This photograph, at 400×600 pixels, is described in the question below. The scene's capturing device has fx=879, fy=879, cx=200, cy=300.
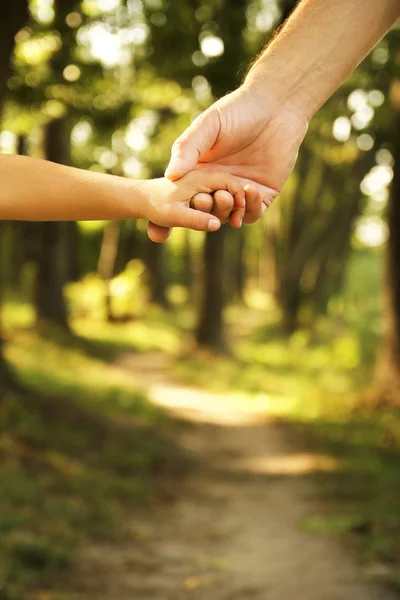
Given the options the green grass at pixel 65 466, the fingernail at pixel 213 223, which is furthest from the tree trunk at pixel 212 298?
the fingernail at pixel 213 223

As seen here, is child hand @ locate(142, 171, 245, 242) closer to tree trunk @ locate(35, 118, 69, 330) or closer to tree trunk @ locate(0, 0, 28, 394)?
tree trunk @ locate(0, 0, 28, 394)

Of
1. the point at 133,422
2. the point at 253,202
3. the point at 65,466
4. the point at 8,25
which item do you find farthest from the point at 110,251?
the point at 253,202

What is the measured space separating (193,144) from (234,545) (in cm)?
543

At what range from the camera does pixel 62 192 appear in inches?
105

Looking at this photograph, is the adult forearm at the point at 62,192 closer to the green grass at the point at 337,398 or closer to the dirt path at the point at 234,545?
the dirt path at the point at 234,545

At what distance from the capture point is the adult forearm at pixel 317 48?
9.22ft

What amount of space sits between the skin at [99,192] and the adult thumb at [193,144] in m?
0.04

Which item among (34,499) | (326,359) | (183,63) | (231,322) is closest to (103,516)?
(34,499)

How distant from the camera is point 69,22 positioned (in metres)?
10.2

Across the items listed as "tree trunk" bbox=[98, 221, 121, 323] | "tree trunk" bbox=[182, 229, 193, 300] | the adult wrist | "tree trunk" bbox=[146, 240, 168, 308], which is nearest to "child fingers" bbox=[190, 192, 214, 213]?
the adult wrist

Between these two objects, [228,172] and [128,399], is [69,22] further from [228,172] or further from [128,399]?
[228,172]

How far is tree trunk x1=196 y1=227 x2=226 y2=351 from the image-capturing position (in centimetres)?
2041

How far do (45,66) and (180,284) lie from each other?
141 feet

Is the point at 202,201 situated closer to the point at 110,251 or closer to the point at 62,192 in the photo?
the point at 62,192
